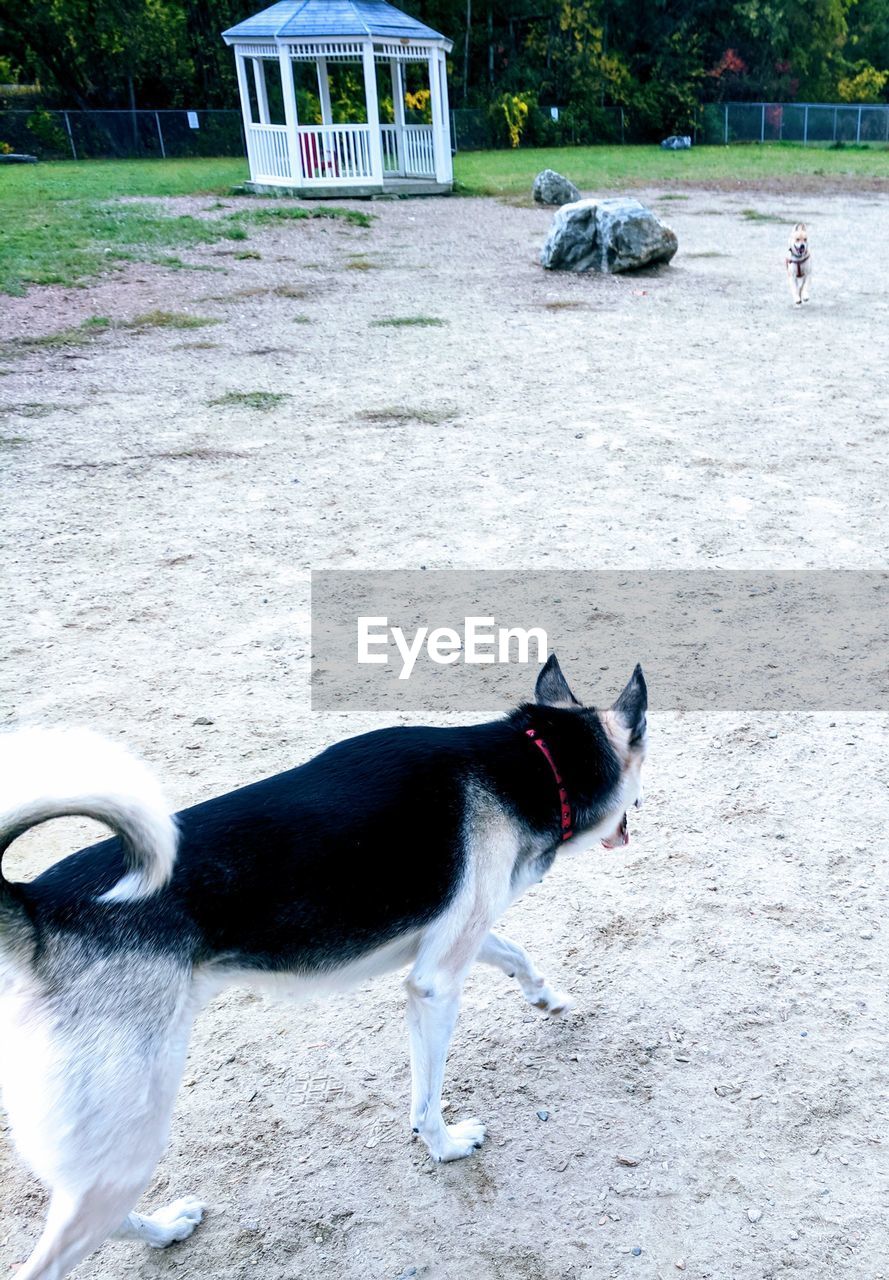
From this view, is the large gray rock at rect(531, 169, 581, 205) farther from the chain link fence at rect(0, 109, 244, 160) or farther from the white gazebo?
the chain link fence at rect(0, 109, 244, 160)

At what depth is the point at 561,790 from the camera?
9.35ft

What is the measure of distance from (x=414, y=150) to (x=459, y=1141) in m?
29.7

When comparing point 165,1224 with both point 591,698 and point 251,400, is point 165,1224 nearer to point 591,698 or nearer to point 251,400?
point 591,698

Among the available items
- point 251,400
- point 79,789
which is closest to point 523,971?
point 79,789

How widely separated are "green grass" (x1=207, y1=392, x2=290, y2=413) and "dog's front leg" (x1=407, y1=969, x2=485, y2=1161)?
742 centimetres

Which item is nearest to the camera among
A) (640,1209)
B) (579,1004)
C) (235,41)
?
(640,1209)

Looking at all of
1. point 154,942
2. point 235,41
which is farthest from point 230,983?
point 235,41

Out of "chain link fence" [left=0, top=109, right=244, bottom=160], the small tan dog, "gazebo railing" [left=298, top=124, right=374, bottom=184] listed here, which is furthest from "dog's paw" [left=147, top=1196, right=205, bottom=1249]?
"chain link fence" [left=0, top=109, right=244, bottom=160]

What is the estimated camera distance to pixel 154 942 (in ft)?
7.14

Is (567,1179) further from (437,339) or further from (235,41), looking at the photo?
(235,41)

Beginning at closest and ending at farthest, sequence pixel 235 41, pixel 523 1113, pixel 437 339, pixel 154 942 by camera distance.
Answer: pixel 154 942 < pixel 523 1113 < pixel 437 339 < pixel 235 41

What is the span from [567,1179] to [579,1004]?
2.04 ft

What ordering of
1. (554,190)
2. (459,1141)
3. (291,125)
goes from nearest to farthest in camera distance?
(459,1141)
(554,190)
(291,125)

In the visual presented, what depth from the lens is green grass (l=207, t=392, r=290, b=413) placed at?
371 inches
